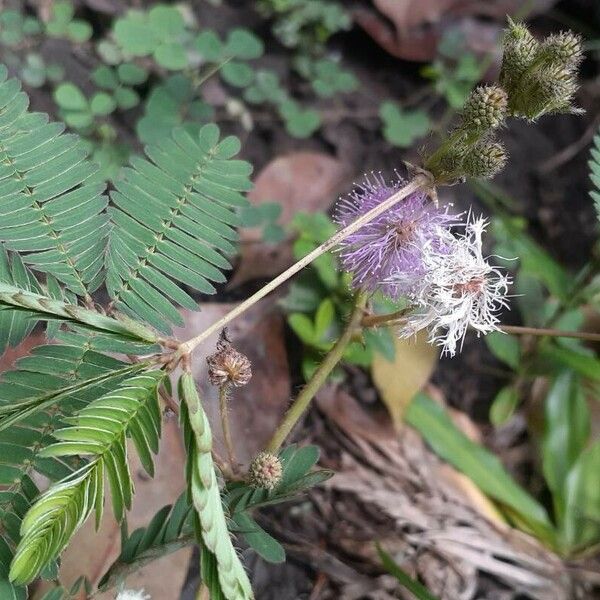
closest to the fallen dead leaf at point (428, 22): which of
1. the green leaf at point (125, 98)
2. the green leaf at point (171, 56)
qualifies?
the green leaf at point (171, 56)

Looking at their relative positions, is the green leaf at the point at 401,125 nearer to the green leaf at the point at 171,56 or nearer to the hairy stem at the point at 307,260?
the green leaf at the point at 171,56

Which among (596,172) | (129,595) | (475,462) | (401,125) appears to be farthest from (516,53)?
(401,125)

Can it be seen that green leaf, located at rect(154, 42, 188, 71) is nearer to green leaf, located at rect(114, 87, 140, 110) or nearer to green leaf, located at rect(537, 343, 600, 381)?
green leaf, located at rect(114, 87, 140, 110)

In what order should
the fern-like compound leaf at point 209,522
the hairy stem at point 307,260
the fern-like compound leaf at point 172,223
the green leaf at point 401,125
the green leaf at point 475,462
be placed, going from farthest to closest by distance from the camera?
the green leaf at point 401,125 → the green leaf at point 475,462 → the fern-like compound leaf at point 172,223 → the hairy stem at point 307,260 → the fern-like compound leaf at point 209,522

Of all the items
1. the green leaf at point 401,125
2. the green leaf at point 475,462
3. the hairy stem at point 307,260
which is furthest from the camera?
the green leaf at point 401,125

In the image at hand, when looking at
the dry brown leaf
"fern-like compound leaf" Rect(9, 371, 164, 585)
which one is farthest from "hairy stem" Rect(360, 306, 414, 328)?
the dry brown leaf

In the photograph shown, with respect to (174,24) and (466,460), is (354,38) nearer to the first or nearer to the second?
(174,24)

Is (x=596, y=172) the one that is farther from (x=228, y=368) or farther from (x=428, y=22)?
(x=428, y=22)
